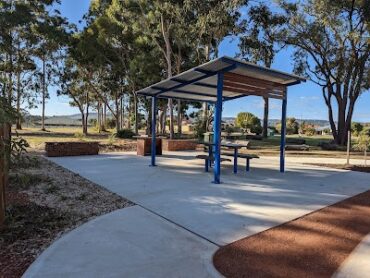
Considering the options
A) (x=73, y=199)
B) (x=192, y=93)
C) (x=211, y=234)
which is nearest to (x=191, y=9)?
(x=192, y=93)

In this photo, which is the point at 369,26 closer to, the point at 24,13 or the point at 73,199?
the point at 73,199

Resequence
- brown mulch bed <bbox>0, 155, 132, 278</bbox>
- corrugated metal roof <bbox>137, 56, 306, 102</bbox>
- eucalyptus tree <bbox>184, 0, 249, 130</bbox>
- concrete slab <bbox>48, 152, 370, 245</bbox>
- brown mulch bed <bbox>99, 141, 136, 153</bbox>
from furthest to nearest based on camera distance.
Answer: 1. eucalyptus tree <bbox>184, 0, 249, 130</bbox>
2. brown mulch bed <bbox>99, 141, 136, 153</bbox>
3. corrugated metal roof <bbox>137, 56, 306, 102</bbox>
4. concrete slab <bbox>48, 152, 370, 245</bbox>
5. brown mulch bed <bbox>0, 155, 132, 278</bbox>

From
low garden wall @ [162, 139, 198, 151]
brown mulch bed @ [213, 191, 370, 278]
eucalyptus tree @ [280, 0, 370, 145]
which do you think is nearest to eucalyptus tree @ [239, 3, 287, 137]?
eucalyptus tree @ [280, 0, 370, 145]

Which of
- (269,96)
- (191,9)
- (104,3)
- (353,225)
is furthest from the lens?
(104,3)

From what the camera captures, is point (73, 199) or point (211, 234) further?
point (73, 199)

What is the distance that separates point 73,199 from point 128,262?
114 inches

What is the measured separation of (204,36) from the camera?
20.5m

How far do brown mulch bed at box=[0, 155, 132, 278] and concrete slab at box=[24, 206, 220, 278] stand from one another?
209 mm

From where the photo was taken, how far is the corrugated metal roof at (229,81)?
7.62 meters

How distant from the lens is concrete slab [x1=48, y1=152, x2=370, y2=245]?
487 centimetres

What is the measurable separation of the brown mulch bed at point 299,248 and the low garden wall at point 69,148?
9.38 metres

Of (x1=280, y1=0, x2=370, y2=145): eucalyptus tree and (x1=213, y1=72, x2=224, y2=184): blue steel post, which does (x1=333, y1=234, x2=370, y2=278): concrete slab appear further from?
(x1=280, y1=0, x2=370, y2=145): eucalyptus tree

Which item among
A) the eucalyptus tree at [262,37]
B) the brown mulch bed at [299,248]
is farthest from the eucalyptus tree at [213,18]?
the brown mulch bed at [299,248]

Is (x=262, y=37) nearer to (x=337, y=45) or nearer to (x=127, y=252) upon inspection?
(x=337, y=45)
